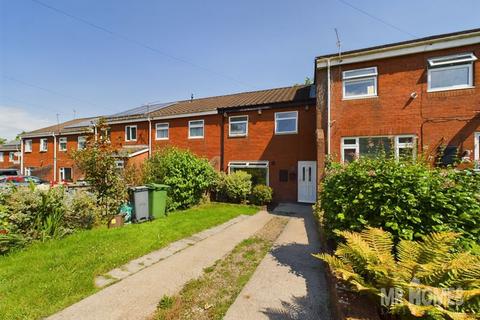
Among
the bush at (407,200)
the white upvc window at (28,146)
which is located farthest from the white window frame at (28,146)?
the bush at (407,200)

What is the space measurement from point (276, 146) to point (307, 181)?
2.66 metres

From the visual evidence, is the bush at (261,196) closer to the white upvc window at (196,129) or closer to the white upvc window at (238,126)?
the white upvc window at (238,126)

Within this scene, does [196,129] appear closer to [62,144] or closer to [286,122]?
[286,122]

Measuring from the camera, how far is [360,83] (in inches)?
428

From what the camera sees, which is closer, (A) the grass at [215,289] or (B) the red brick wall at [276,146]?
(A) the grass at [215,289]

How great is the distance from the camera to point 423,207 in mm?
3293

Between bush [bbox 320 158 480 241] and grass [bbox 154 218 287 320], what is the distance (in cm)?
195

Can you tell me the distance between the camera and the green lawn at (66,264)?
345 centimetres

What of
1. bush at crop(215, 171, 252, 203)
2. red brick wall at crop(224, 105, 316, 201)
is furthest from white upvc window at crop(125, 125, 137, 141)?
bush at crop(215, 171, 252, 203)

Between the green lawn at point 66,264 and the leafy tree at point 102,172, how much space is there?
163 centimetres

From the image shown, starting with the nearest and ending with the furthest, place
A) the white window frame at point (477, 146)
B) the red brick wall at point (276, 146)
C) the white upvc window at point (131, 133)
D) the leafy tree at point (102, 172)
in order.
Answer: the leafy tree at point (102, 172) → the white window frame at point (477, 146) → the red brick wall at point (276, 146) → the white upvc window at point (131, 133)

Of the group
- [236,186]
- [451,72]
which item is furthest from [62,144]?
[451,72]

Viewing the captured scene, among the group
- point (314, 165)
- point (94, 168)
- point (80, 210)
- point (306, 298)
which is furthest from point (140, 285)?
point (314, 165)

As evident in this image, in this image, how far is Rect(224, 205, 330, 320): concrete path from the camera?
10.4 feet
